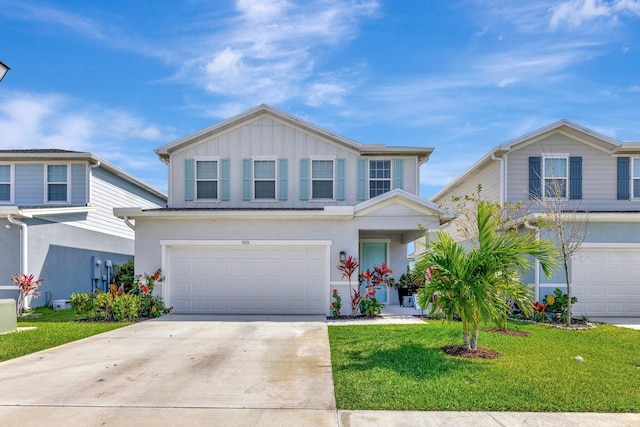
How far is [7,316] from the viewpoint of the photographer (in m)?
9.86

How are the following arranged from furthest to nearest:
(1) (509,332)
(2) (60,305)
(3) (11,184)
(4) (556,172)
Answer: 1. (3) (11,184)
2. (4) (556,172)
3. (2) (60,305)
4. (1) (509,332)

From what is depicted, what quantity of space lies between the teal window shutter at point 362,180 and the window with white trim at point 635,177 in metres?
9.08

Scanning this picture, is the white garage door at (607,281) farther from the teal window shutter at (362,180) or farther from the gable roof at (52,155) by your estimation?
the gable roof at (52,155)

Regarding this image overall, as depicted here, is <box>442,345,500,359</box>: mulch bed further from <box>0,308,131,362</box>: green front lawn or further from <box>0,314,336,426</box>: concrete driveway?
<box>0,308,131,362</box>: green front lawn

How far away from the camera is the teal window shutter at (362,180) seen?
47.4 ft

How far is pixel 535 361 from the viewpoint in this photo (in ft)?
22.7

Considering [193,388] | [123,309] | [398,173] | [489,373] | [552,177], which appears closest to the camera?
[193,388]

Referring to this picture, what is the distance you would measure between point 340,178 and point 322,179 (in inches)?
24.0

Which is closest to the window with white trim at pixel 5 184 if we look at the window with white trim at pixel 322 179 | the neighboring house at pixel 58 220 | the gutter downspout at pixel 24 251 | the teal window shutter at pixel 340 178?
the neighboring house at pixel 58 220

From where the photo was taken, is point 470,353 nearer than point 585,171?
Yes

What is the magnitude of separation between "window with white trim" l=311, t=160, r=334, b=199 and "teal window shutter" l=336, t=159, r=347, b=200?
203mm

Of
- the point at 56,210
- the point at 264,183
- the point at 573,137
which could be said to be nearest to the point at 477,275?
the point at 264,183

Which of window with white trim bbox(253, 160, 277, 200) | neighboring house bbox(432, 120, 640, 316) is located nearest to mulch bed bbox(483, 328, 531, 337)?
neighboring house bbox(432, 120, 640, 316)

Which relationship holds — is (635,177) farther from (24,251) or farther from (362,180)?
(24,251)
